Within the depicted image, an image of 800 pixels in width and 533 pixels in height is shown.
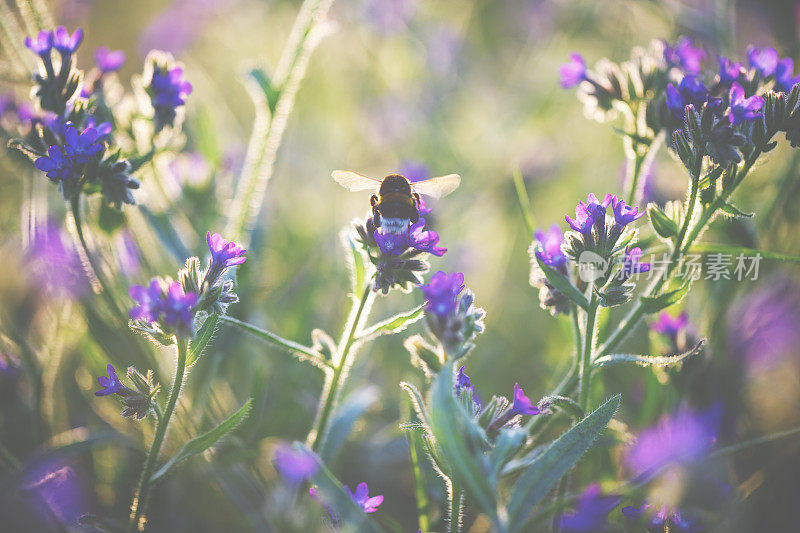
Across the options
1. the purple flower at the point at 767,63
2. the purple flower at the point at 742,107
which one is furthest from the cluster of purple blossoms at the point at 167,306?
the purple flower at the point at 767,63

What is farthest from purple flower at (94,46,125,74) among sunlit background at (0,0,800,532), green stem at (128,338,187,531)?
green stem at (128,338,187,531)

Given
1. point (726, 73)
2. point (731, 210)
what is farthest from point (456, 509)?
point (726, 73)

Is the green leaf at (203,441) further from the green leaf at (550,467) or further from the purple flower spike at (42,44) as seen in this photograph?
the purple flower spike at (42,44)

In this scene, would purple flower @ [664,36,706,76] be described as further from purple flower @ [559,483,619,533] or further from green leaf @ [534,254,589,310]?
purple flower @ [559,483,619,533]

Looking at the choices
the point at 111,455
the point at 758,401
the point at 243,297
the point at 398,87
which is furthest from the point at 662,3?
the point at 111,455

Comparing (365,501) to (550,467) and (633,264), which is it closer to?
(550,467)

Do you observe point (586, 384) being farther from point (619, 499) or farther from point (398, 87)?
point (398, 87)
